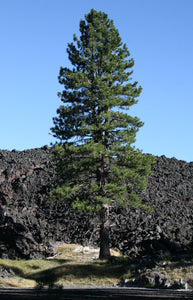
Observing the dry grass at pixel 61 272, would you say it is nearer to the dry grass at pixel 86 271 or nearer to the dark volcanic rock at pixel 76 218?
the dry grass at pixel 86 271

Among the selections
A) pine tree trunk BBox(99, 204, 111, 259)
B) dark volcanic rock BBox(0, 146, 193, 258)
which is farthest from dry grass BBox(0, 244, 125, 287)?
dark volcanic rock BBox(0, 146, 193, 258)

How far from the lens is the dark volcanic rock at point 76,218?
2386 centimetres

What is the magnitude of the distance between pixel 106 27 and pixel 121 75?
3.37 metres

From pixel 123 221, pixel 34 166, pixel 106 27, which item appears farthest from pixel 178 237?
pixel 34 166

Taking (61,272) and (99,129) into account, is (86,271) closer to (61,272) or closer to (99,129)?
(61,272)

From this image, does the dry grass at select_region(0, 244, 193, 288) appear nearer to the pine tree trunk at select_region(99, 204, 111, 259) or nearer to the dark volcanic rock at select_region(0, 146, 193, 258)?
the pine tree trunk at select_region(99, 204, 111, 259)

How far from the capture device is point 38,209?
3159 centimetres

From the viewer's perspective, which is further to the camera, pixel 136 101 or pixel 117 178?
pixel 136 101

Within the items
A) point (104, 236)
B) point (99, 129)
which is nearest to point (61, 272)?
point (104, 236)

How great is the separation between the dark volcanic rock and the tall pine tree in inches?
104

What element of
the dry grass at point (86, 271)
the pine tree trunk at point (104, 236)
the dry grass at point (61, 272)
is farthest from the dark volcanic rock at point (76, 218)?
the pine tree trunk at point (104, 236)

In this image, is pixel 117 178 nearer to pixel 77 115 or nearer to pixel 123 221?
pixel 77 115

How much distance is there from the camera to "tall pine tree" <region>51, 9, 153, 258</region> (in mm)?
20969

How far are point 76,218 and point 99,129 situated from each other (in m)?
11.1
